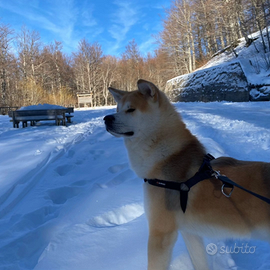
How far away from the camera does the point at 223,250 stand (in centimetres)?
165

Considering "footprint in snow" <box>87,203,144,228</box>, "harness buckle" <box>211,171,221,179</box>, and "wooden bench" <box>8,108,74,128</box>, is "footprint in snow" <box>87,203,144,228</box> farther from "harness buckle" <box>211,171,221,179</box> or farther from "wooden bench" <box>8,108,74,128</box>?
"wooden bench" <box>8,108,74,128</box>

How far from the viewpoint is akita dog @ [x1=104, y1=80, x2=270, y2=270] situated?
1.16 m

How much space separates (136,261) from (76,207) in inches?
43.4

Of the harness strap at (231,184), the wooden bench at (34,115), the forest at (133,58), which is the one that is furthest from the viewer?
the forest at (133,58)

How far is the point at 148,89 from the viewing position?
5.79 feet

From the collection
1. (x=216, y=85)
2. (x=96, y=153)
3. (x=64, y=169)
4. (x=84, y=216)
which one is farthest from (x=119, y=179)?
(x=216, y=85)

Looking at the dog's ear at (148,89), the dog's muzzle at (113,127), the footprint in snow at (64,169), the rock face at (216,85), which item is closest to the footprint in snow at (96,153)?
the footprint in snow at (64,169)

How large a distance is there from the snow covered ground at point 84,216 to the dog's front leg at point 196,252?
0.29 feet

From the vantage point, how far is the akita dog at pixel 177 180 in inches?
45.6

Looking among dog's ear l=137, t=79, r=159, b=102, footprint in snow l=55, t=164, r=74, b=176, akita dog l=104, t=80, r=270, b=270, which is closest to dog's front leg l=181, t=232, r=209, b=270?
akita dog l=104, t=80, r=270, b=270

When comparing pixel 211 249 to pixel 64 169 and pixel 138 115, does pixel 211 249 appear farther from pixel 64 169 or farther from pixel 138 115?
pixel 64 169

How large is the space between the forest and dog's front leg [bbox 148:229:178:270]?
60.6ft

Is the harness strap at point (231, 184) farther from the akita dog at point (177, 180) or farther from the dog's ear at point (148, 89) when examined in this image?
the dog's ear at point (148, 89)

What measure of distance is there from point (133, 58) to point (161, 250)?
1822 inches
